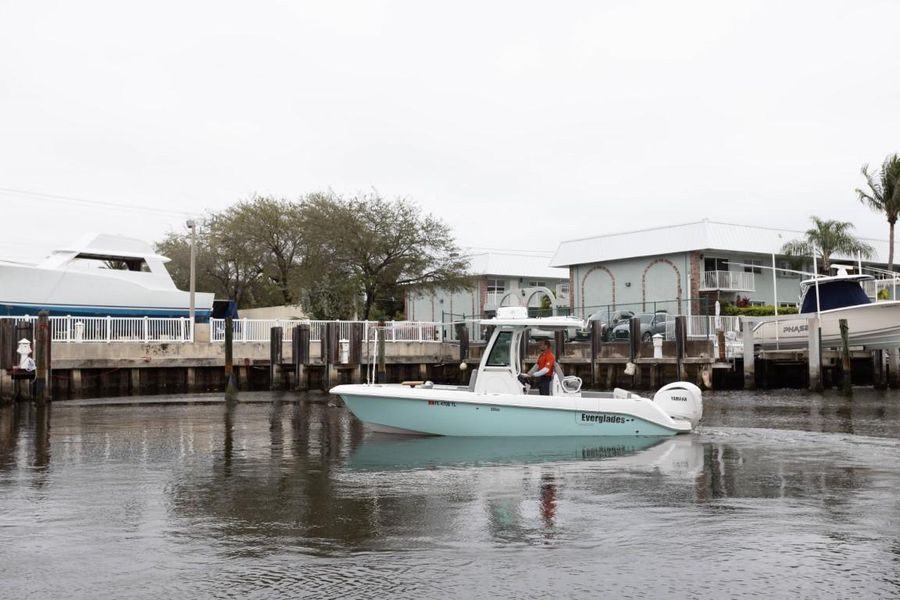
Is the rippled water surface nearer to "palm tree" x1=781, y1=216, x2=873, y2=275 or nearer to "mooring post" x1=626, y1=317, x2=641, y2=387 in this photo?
"mooring post" x1=626, y1=317, x2=641, y2=387

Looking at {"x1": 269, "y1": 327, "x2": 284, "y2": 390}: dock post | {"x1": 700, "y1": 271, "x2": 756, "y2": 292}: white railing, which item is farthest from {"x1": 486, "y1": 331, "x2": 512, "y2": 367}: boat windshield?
{"x1": 700, "y1": 271, "x2": 756, "y2": 292}: white railing

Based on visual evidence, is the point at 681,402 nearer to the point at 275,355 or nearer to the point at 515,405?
the point at 515,405

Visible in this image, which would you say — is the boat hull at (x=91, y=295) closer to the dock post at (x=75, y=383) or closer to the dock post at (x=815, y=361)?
the dock post at (x=75, y=383)

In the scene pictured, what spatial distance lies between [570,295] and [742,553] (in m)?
53.9

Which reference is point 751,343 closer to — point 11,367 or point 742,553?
point 11,367

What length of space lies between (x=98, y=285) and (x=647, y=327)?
2383cm

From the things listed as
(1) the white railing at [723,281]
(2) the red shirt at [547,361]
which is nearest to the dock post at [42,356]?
(2) the red shirt at [547,361]

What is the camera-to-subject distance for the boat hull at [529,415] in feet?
59.8

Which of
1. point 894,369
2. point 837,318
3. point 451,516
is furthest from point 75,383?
point 894,369

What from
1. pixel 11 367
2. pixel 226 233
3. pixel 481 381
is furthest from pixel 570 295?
pixel 481 381

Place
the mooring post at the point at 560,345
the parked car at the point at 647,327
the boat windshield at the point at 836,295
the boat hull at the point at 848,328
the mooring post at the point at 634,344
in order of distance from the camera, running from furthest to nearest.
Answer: the parked car at the point at 647,327 < the mooring post at the point at 560,345 < the mooring post at the point at 634,344 < the boat windshield at the point at 836,295 < the boat hull at the point at 848,328

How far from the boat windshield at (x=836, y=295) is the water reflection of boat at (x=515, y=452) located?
824 inches

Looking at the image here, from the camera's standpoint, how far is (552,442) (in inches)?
714

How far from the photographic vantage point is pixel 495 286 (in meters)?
68.4
